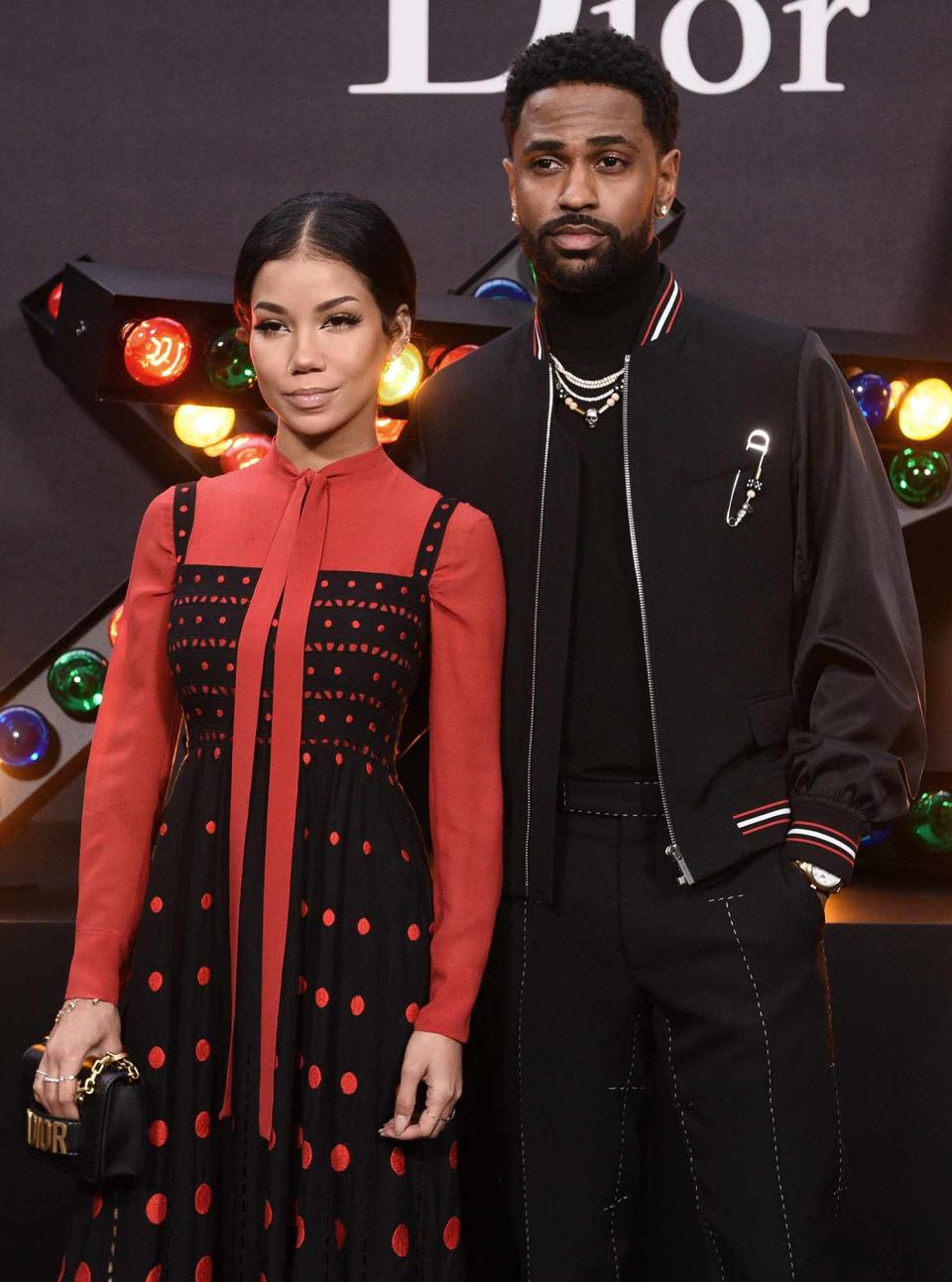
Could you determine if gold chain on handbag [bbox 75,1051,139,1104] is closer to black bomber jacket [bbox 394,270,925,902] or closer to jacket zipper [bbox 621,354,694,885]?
black bomber jacket [bbox 394,270,925,902]

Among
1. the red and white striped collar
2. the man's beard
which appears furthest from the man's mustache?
the red and white striped collar

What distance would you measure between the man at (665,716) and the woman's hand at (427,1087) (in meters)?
0.23

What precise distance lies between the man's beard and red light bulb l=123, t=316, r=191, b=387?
94 cm

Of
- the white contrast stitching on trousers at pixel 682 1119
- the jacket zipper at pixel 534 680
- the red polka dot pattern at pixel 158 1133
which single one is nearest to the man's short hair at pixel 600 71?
the jacket zipper at pixel 534 680

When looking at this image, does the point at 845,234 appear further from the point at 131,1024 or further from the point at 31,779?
the point at 131,1024

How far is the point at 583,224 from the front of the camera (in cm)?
157

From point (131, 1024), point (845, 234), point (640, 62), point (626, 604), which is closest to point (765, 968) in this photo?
point (626, 604)

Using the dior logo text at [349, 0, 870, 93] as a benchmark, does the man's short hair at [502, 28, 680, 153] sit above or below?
below

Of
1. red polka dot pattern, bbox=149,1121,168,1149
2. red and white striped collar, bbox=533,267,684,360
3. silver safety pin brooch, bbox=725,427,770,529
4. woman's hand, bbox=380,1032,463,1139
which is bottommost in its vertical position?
red polka dot pattern, bbox=149,1121,168,1149

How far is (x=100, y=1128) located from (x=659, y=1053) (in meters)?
0.64

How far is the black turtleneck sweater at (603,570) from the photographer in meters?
1.60

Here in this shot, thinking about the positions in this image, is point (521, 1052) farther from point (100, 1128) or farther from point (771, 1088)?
point (100, 1128)

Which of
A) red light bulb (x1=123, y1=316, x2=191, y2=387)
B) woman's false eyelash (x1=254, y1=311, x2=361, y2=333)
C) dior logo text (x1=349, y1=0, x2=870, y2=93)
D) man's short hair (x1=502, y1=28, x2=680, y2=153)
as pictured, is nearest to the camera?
woman's false eyelash (x1=254, y1=311, x2=361, y2=333)

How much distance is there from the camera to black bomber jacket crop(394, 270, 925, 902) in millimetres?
1553
